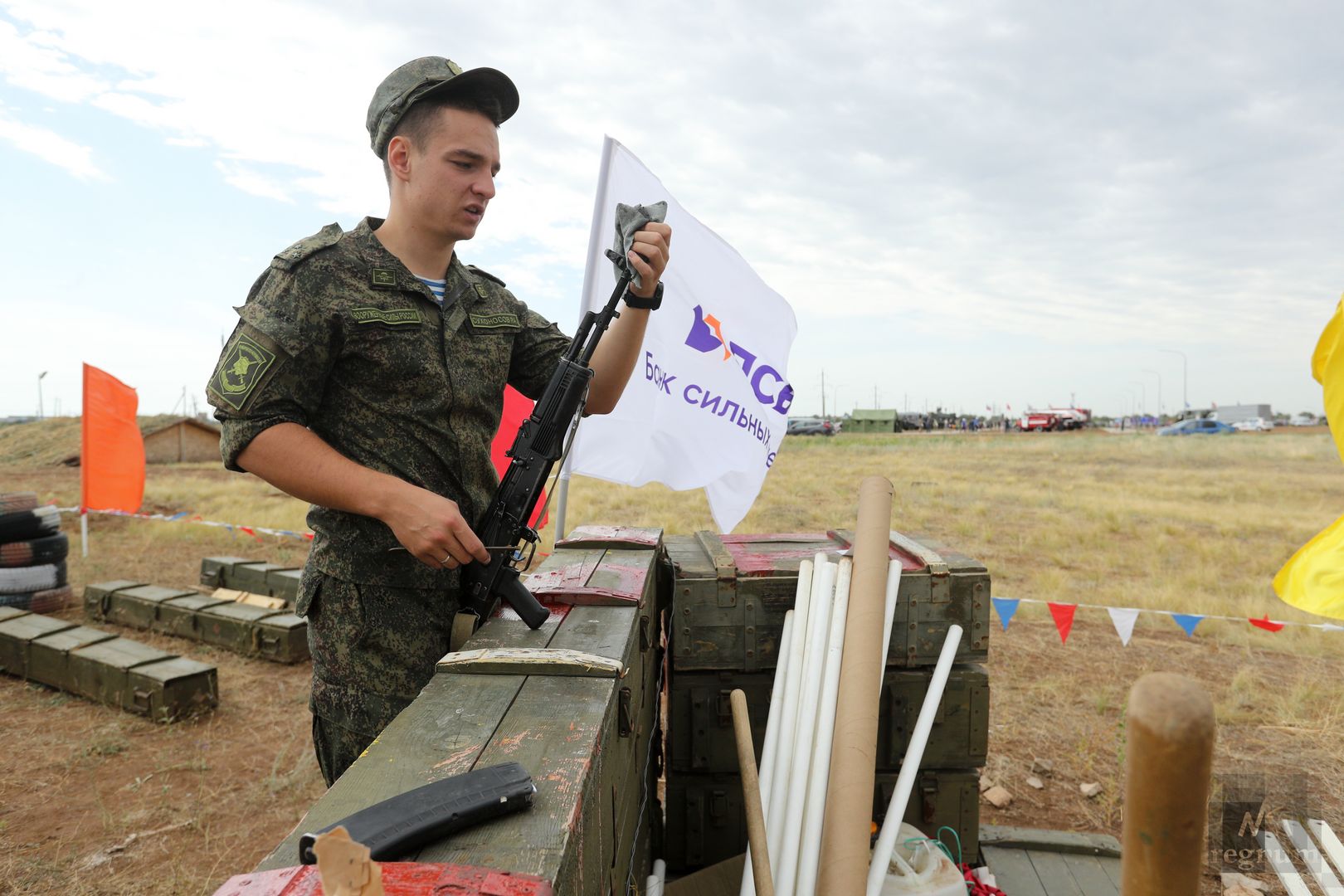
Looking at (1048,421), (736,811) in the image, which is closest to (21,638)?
(736,811)

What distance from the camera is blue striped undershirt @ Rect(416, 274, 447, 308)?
218 cm

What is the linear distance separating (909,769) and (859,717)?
0.48m

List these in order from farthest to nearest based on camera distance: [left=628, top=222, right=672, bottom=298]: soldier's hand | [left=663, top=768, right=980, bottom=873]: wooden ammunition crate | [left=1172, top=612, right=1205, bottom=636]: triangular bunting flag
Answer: [left=1172, top=612, right=1205, bottom=636]: triangular bunting flag, [left=663, top=768, right=980, bottom=873]: wooden ammunition crate, [left=628, top=222, right=672, bottom=298]: soldier's hand

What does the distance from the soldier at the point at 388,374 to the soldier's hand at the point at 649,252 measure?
1.32 ft

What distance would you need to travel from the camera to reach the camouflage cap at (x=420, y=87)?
207 centimetres

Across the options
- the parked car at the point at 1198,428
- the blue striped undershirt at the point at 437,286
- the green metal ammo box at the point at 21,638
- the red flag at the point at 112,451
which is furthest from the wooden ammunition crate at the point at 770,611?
the parked car at the point at 1198,428

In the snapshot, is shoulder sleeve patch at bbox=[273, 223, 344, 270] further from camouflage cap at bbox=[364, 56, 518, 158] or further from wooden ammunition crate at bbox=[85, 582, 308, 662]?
wooden ammunition crate at bbox=[85, 582, 308, 662]

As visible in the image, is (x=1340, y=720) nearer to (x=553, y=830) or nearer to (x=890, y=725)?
(x=890, y=725)

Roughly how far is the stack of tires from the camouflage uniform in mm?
6351

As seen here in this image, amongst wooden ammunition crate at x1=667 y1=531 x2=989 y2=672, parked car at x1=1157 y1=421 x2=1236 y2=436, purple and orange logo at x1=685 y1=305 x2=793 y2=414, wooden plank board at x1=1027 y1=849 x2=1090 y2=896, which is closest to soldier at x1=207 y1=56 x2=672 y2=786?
wooden ammunition crate at x1=667 y1=531 x2=989 y2=672

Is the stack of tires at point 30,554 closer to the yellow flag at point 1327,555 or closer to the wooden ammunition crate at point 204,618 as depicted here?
the wooden ammunition crate at point 204,618

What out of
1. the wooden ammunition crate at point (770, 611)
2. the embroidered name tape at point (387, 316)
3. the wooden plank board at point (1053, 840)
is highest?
the embroidered name tape at point (387, 316)

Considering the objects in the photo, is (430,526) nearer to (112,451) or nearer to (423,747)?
(423,747)

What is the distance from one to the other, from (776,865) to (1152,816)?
1.77m
